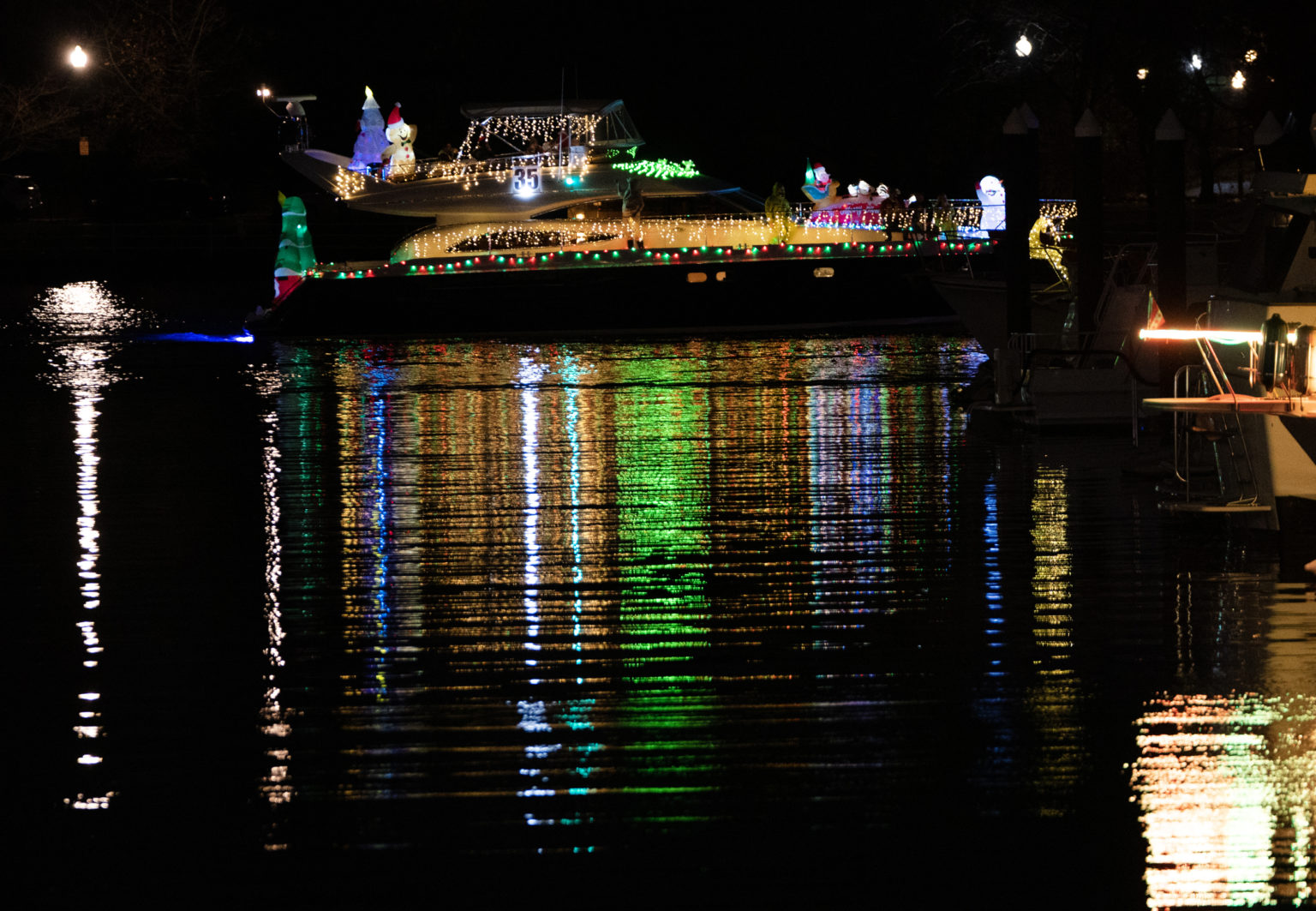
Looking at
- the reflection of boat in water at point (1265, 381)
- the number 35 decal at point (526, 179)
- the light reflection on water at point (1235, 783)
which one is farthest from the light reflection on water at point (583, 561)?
the number 35 decal at point (526, 179)

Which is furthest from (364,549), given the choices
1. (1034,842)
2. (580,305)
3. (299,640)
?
(580,305)

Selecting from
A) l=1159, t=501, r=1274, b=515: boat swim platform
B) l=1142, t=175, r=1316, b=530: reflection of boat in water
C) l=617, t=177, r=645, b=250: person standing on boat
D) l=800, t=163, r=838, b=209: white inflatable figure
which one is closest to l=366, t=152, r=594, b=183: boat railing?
l=617, t=177, r=645, b=250: person standing on boat

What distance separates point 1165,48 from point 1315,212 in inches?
1035

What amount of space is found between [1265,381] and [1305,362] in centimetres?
33

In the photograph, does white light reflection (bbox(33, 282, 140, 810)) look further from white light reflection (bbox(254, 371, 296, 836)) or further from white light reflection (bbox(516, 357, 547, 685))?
white light reflection (bbox(516, 357, 547, 685))

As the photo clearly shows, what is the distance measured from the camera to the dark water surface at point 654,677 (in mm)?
5824

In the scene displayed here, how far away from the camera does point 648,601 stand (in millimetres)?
9430

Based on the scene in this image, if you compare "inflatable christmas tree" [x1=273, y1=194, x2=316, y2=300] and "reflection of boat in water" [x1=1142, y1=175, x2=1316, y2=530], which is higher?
"inflatable christmas tree" [x1=273, y1=194, x2=316, y2=300]

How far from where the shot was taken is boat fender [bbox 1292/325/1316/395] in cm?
962

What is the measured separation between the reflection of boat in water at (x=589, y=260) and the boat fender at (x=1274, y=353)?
1749 centimetres

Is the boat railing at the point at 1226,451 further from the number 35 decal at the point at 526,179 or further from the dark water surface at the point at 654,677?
the number 35 decal at the point at 526,179

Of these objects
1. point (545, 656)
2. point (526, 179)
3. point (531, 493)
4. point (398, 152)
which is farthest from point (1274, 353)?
point (398, 152)

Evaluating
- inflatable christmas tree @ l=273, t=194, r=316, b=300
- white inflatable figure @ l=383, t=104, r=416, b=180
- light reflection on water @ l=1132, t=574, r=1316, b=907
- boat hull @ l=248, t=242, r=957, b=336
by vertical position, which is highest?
white inflatable figure @ l=383, t=104, r=416, b=180

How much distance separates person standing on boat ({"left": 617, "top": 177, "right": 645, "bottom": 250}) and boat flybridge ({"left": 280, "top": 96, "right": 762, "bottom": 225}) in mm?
153
